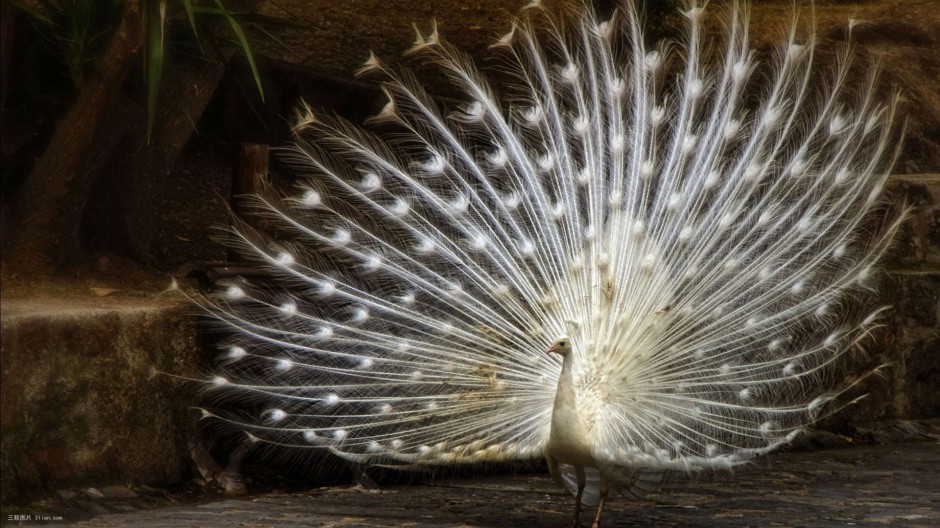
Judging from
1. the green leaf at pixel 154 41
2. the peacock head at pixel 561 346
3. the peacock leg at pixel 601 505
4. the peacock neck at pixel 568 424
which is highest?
the green leaf at pixel 154 41

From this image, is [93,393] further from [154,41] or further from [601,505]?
[601,505]

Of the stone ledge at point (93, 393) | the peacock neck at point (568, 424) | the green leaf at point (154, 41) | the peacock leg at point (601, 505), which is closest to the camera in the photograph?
the peacock neck at point (568, 424)

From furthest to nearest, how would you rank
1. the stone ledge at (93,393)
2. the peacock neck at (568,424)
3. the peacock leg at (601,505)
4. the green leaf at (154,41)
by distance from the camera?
the green leaf at (154,41) < the stone ledge at (93,393) < the peacock leg at (601,505) < the peacock neck at (568,424)

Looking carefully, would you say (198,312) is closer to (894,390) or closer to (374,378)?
(374,378)

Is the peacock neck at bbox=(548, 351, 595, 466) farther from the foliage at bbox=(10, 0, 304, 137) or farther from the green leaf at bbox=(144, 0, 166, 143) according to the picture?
the green leaf at bbox=(144, 0, 166, 143)

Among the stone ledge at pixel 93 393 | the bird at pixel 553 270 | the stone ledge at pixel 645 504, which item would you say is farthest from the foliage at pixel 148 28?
the stone ledge at pixel 645 504

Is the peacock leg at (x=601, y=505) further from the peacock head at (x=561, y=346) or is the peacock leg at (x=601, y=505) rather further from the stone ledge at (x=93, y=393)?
the stone ledge at (x=93, y=393)

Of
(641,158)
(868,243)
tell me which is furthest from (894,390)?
(641,158)

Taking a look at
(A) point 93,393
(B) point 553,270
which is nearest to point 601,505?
(B) point 553,270
